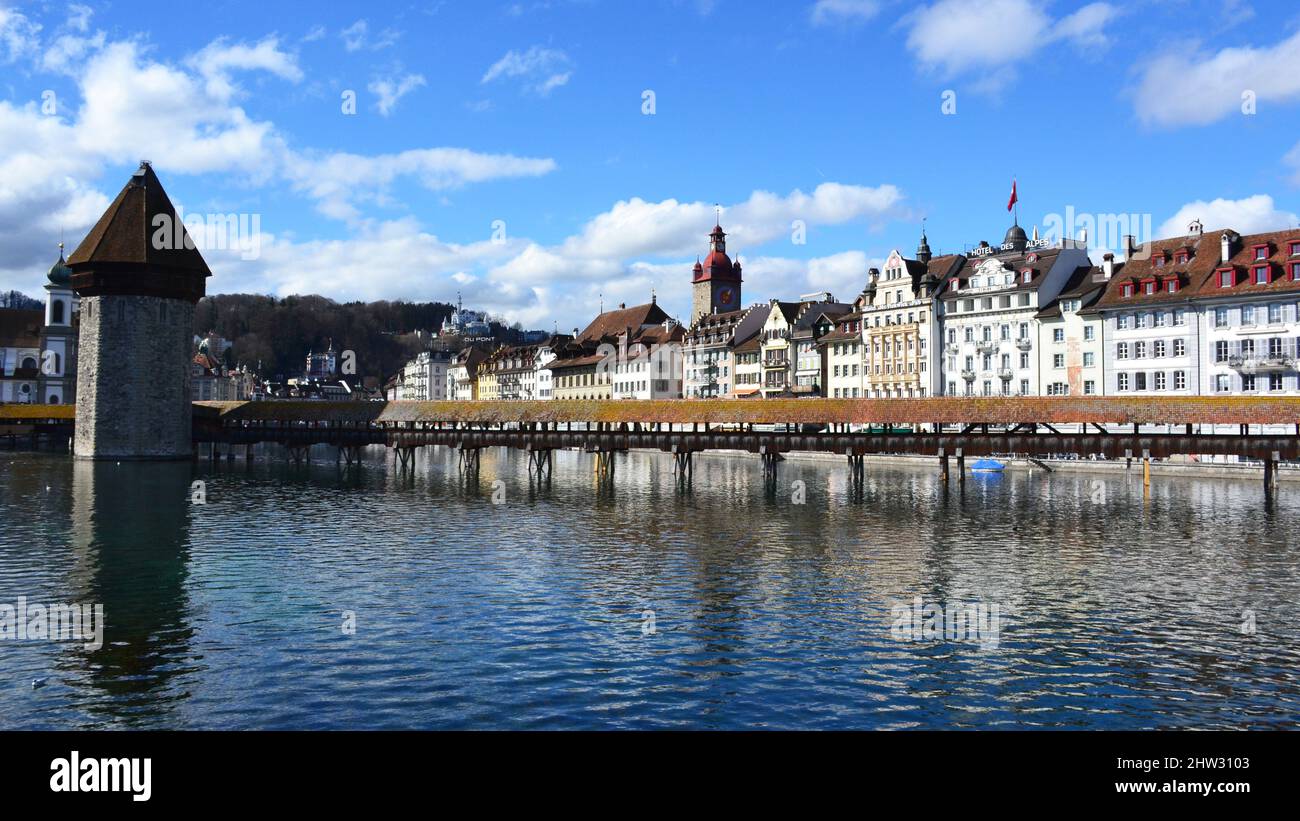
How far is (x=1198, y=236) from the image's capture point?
69125 mm

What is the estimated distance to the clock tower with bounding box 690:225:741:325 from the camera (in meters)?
121

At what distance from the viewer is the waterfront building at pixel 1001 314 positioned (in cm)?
7688

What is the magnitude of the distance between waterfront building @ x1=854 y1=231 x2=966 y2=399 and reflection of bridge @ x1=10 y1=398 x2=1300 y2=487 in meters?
9.08

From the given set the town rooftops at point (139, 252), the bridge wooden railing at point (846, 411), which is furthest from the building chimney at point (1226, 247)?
the town rooftops at point (139, 252)

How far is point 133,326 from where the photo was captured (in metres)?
72.8

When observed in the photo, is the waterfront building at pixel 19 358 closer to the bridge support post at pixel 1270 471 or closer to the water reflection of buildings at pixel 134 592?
the water reflection of buildings at pixel 134 592

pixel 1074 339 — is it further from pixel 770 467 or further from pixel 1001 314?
pixel 770 467

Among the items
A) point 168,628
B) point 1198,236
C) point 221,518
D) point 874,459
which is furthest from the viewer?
point 874,459

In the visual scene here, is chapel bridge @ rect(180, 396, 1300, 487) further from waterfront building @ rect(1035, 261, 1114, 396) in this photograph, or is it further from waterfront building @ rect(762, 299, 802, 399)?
waterfront building @ rect(762, 299, 802, 399)

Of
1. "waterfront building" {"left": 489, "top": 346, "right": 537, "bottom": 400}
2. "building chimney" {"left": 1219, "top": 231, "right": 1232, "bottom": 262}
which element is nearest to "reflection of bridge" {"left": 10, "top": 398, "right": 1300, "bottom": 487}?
"building chimney" {"left": 1219, "top": 231, "right": 1232, "bottom": 262}
